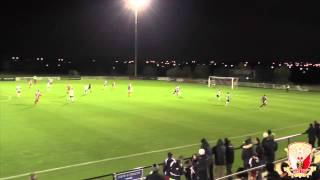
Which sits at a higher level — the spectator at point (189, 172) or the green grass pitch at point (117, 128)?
the spectator at point (189, 172)

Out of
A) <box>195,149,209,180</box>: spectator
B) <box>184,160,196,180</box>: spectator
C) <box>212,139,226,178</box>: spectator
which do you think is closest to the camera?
<box>195,149,209,180</box>: spectator

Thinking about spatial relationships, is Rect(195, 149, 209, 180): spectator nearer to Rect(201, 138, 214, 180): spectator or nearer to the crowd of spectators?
the crowd of spectators

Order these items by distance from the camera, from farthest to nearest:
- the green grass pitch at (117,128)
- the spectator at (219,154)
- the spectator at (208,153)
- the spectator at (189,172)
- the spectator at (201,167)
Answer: the green grass pitch at (117,128) → the spectator at (219,154) → the spectator at (208,153) → the spectator at (189,172) → the spectator at (201,167)

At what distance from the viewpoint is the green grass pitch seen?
1947 cm

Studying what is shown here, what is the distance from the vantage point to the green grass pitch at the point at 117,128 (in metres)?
19.5

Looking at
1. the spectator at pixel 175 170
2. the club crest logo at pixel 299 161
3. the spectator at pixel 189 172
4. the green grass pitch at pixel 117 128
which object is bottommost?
the green grass pitch at pixel 117 128

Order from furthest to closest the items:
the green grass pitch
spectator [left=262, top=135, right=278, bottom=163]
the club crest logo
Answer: the green grass pitch < spectator [left=262, top=135, right=278, bottom=163] < the club crest logo

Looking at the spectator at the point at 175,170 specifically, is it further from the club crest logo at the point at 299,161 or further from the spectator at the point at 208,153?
the club crest logo at the point at 299,161

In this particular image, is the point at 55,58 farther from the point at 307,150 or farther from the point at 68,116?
the point at 307,150

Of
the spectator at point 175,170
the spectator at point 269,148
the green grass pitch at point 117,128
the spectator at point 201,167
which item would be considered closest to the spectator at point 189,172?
the spectator at point 201,167

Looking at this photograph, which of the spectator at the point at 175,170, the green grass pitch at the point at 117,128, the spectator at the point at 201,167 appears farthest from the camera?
the green grass pitch at the point at 117,128

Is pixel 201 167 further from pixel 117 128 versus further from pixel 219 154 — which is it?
pixel 117 128

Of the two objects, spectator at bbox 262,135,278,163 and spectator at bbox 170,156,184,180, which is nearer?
spectator at bbox 170,156,184,180

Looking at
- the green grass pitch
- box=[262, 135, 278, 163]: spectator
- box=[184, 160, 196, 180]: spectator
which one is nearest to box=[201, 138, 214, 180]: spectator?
box=[184, 160, 196, 180]: spectator
